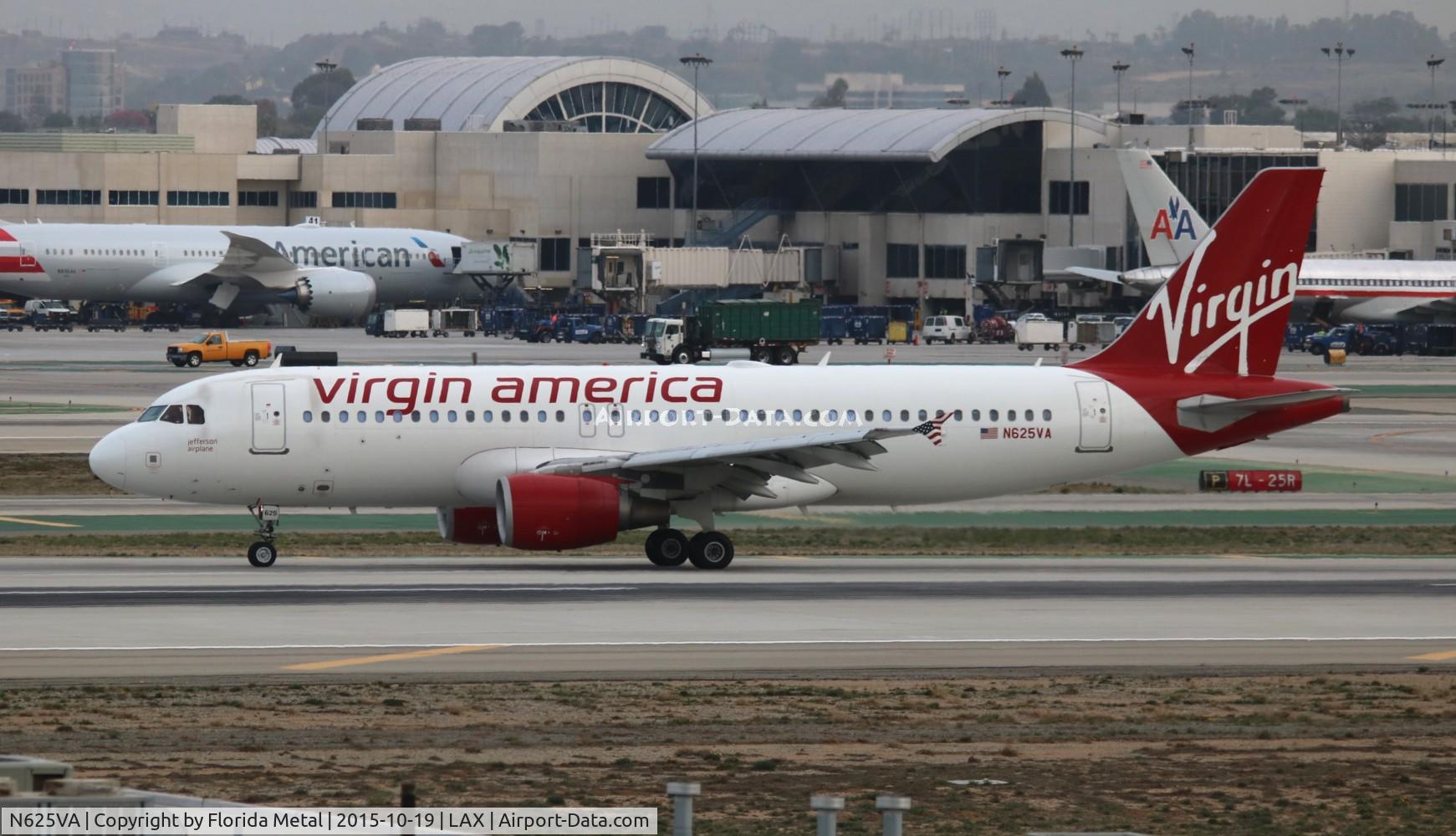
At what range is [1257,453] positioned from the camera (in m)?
61.5

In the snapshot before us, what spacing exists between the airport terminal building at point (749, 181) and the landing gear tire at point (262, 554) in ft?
328

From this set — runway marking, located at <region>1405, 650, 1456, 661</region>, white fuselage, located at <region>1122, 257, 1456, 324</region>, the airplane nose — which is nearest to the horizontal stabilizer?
runway marking, located at <region>1405, 650, 1456, 661</region>

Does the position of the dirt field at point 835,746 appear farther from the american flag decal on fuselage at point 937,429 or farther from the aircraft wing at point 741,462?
the american flag decal on fuselage at point 937,429

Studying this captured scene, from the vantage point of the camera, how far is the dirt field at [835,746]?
64.5 feet

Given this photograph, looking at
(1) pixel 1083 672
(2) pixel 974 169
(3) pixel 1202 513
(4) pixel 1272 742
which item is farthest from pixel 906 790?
(2) pixel 974 169

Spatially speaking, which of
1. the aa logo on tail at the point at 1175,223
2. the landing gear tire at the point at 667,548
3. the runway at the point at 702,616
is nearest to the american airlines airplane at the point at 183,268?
the aa logo on tail at the point at 1175,223

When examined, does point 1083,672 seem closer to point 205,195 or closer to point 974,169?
point 974,169

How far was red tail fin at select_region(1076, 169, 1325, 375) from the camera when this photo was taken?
41281mm

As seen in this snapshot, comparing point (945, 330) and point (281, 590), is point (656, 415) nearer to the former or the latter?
point (281, 590)

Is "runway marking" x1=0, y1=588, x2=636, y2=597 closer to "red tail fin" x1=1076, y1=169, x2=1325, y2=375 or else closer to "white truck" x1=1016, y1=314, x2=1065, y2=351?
"red tail fin" x1=1076, y1=169, x2=1325, y2=375

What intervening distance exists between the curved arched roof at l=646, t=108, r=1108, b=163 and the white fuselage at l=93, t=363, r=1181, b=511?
10022cm

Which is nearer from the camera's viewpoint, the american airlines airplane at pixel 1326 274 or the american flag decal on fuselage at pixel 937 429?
the american flag decal on fuselage at pixel 937 429

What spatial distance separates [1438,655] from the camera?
29156mm

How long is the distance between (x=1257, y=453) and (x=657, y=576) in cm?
2942
